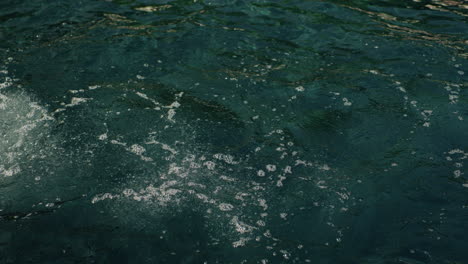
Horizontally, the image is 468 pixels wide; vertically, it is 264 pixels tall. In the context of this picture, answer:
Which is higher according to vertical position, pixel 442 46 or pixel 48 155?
pixel 442 46

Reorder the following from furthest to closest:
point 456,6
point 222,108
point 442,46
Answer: point 456,6
point 442,46
point 222,108

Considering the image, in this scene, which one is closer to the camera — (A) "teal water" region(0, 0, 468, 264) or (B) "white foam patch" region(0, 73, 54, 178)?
(A) "teal water" region(0, 0, 468, 264)

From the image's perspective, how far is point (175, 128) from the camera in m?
5.63

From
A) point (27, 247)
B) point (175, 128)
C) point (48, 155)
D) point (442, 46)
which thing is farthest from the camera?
point (442, 46)

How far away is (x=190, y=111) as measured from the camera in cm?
593

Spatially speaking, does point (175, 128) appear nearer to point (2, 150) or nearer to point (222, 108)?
point (222, 108)

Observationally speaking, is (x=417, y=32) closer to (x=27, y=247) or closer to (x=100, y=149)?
(x=100, y=149)

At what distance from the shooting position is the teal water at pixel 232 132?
13.9 ft

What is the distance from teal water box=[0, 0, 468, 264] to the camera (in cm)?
424

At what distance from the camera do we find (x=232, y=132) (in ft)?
18.4

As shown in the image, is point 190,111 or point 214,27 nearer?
point 190,111

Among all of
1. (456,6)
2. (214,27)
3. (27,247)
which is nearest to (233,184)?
(27,247)

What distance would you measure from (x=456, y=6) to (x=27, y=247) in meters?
8.76

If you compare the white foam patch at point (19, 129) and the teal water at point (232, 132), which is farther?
the white foam patch at point (19, 129)
